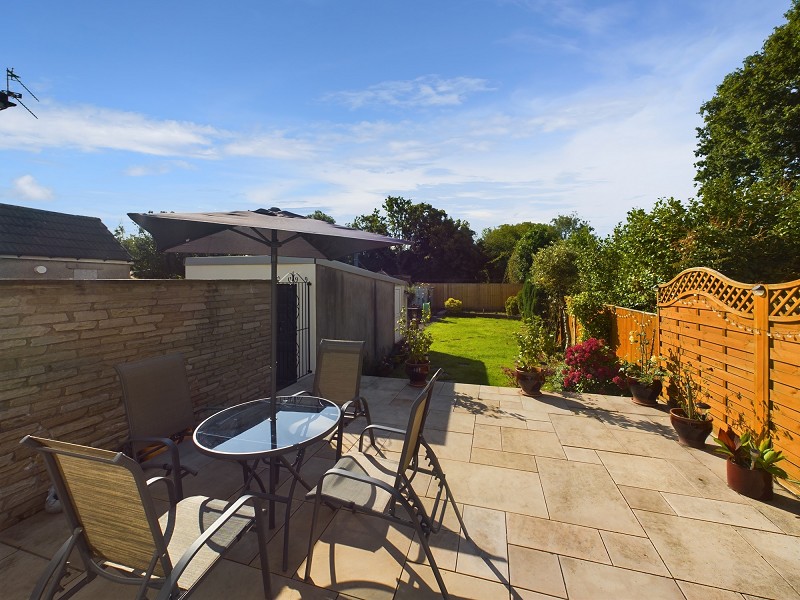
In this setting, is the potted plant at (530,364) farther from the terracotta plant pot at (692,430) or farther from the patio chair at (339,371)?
the patio chair at (339,371)

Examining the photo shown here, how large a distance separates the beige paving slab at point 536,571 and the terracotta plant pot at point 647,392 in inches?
150

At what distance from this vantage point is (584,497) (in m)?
2.88

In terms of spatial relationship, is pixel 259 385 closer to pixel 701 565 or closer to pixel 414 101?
pixel 701 565

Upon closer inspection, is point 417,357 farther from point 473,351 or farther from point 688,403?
point 473,351

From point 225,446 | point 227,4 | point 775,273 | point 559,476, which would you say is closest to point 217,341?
point 225,446

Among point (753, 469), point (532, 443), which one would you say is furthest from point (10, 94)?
point (753, 469)

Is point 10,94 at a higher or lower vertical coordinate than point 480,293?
higher

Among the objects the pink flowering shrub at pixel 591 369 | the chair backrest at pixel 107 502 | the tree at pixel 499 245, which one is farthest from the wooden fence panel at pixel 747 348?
the tree at pixel 499 245

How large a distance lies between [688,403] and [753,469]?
3.57 ft

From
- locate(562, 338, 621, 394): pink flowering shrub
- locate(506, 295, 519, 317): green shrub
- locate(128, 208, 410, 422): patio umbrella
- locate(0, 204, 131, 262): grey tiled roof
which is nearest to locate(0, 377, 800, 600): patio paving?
locate(128, 208, 410, 422): patio umbrella

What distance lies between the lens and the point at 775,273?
593 cm

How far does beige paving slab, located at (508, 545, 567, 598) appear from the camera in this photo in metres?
1.98

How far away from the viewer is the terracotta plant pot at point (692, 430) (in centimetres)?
372

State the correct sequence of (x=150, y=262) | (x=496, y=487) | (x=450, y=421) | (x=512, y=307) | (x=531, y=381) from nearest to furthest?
(x=496, y=487)
(x=450, y=421)
(x=531, y=381)
(x=512, y=307)
(x=150, y=262)
